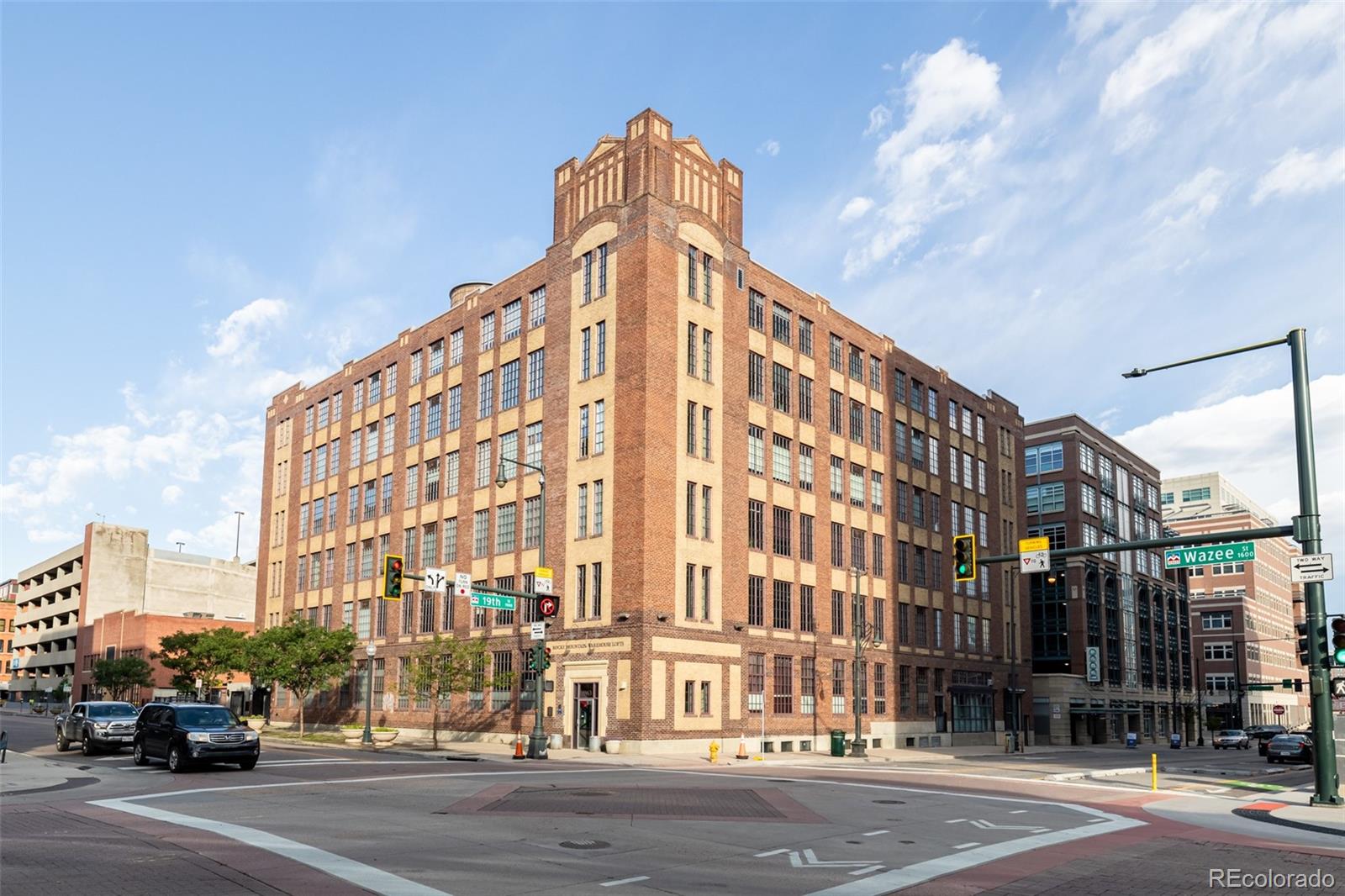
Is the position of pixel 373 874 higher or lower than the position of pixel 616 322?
lower

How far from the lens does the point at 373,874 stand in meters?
12.5

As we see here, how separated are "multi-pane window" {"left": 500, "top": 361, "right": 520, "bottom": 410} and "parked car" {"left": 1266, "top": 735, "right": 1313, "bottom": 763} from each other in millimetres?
39051

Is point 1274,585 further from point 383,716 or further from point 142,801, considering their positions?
point 142,801

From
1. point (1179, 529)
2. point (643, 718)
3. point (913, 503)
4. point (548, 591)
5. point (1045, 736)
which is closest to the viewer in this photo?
point (548, 591)

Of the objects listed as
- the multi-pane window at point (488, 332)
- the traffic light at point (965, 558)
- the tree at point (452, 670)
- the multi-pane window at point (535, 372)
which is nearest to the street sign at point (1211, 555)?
the traffic light at point (965, 558)

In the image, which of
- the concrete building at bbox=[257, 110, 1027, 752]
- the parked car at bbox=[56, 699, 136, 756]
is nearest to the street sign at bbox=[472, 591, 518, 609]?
the concrete building at bbox=[257, 110, 1027, 752]

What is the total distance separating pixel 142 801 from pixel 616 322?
1297 inches

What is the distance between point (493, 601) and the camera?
138 ft

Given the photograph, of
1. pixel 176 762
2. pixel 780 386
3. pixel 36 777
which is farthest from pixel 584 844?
pixel 780 386

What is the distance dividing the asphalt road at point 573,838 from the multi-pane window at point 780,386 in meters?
30.1

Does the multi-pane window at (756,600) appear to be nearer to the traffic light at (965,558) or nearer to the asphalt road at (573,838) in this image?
the traffic light at (965,558)

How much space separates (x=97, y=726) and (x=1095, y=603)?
7515cm

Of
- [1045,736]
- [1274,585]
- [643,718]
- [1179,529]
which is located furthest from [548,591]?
[1274,585]

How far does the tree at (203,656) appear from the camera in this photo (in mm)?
78438
